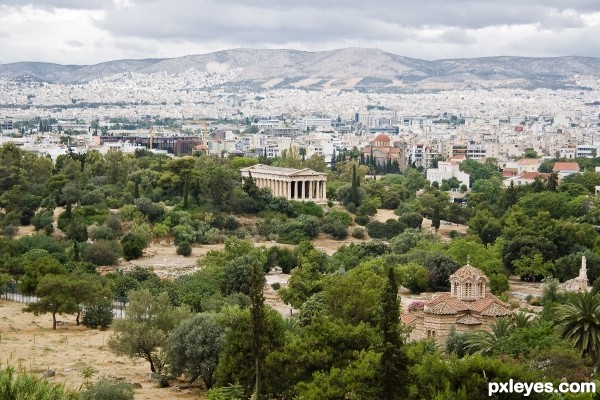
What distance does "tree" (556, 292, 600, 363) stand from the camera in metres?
23.5

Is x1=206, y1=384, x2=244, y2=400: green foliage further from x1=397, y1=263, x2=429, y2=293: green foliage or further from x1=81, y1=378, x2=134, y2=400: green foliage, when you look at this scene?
x1=397, y1=263, x2=429, y2=293: green foliage

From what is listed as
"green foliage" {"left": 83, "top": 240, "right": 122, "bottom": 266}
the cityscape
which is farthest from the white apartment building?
"green foliage" {"left": 83, "top": 240, "right": 122, "bottom": 266}

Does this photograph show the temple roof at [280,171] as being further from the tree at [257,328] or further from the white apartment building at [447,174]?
the tree at [257,328]

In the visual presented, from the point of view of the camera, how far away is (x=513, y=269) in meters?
43.3

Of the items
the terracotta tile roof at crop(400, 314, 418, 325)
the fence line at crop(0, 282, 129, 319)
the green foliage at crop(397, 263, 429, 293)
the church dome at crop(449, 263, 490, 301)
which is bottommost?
the fence line at crop(0, 282, 129, 319)

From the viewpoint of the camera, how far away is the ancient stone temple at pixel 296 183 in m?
62.7

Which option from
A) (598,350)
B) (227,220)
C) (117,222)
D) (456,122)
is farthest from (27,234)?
(456,122)

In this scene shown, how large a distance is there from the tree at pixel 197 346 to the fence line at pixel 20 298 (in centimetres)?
1022

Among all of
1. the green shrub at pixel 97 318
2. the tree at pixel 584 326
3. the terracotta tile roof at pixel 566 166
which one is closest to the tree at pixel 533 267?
the green shrub at pixel 97 318

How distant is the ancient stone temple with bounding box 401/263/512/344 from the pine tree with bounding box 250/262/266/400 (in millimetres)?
6732

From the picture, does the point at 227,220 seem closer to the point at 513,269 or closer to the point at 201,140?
the point at 513,269

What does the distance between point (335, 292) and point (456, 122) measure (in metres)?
161

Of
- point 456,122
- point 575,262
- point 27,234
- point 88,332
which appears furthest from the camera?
point 456,122

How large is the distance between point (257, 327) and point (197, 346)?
3.48 meters
